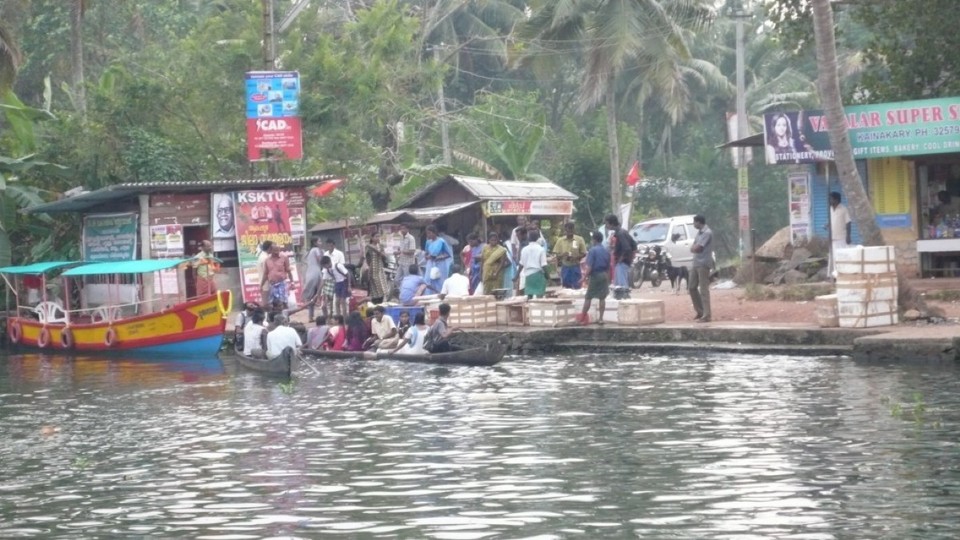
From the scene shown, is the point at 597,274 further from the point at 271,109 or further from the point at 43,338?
the point at 43,338

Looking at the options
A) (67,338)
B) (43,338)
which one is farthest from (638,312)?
(43,338)

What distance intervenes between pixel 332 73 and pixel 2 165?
8.08m

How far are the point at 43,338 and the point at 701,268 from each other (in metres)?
14.3

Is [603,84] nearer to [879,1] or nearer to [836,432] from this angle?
[879,1]

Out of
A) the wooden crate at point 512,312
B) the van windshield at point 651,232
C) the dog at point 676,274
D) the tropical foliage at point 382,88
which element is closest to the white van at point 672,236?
the van windshield at point 651,232

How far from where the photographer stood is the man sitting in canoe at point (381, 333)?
2388 centimetres

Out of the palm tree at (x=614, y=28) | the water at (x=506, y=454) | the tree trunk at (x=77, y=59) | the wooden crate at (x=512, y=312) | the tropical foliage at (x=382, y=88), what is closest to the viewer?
the water at (x=506, y=454)

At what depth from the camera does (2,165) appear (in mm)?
35000

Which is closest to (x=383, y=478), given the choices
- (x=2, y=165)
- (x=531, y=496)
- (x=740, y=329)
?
(x=531, y=496)

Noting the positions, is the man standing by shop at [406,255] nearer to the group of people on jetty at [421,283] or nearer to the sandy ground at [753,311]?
the group of people on jetty at [421,283]

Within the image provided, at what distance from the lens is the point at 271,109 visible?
3012 centimetres

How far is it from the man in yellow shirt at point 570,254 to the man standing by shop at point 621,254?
0.79 meters

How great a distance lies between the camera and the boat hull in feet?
88.6

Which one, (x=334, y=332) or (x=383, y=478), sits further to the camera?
(x=334, y=332)
